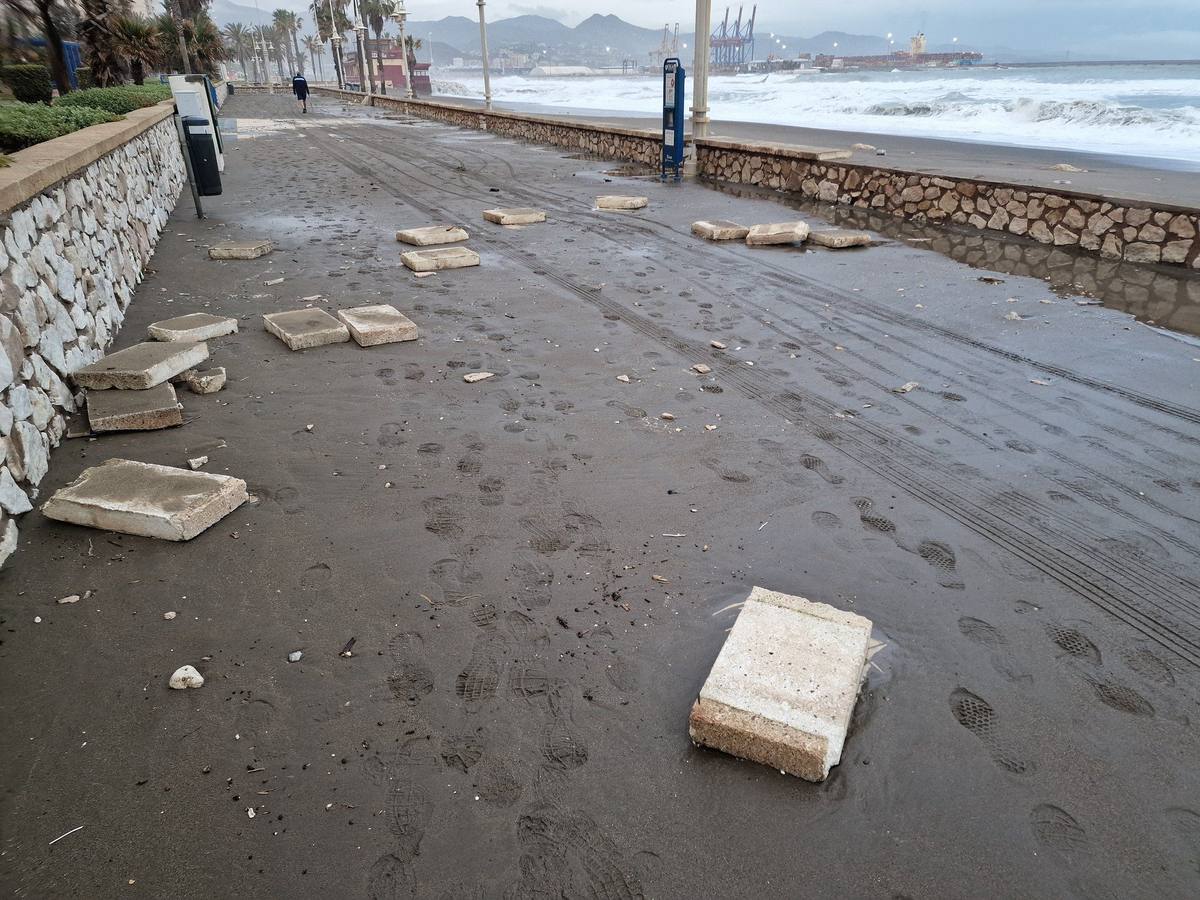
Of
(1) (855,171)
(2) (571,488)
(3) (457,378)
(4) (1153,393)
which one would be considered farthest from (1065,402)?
(1) (855,171)

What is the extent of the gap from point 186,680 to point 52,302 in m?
3.27

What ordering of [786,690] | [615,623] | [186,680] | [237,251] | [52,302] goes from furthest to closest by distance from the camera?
[237,251] < [52,302] < [615,623] < [186,680] < [786,690]

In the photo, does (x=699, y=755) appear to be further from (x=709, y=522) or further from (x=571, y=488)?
(x=571, y=488)

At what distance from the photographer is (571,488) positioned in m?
3.75

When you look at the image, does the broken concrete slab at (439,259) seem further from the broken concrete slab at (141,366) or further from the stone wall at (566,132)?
the stone wall at (566,132)

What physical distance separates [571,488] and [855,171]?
33.3 feet

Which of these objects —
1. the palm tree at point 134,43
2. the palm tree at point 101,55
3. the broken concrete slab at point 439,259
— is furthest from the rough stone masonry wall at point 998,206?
the palm tree at point 101,55

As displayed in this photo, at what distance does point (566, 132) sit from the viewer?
813 inches

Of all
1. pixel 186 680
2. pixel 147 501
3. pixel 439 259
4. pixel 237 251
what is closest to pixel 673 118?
pixel 439 259

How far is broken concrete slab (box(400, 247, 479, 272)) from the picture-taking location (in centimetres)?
791

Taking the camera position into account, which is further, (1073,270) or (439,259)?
(439,259)

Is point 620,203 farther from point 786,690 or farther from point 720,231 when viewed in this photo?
point 786,690

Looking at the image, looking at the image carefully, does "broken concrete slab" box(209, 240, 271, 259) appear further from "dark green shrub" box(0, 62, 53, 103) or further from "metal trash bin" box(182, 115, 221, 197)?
"dark green shrub" box(0, 62, 53, 103)

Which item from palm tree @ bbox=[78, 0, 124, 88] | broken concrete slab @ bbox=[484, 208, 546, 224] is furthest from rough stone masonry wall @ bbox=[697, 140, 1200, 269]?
palm tree @ bbox=[78, 0, 124, 88]
